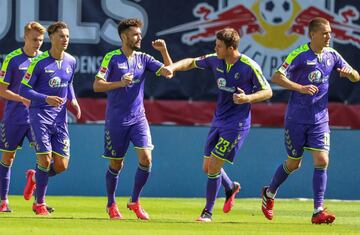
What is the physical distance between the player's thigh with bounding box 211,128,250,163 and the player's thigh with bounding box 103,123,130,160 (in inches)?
44.5

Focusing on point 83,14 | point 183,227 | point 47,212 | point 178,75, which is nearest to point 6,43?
point 83,14

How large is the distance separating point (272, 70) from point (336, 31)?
1.31 metres

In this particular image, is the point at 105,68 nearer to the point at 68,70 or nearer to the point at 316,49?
the point at 68,70

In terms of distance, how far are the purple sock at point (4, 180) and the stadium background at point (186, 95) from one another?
3.95 meters

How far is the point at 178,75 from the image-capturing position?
783 inches

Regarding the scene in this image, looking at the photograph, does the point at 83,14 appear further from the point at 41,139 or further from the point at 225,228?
the point at 225,228

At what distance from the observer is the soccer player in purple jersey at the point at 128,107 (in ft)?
45.6

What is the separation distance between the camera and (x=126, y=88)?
45.9 ft

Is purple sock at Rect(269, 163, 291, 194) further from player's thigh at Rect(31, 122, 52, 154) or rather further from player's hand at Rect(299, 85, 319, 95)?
player's thigh at Rect(31, 122, 52, 154)

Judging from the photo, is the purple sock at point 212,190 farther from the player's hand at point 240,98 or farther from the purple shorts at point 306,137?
the player's hand at point 240,98

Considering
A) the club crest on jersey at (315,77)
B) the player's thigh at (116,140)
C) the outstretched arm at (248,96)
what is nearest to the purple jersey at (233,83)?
the outstretched arm at (248,96)

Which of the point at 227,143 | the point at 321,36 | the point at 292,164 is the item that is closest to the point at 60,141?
the point at 227,143

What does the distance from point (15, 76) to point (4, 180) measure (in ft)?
4.64

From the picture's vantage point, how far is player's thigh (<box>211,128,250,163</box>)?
1362 cm
